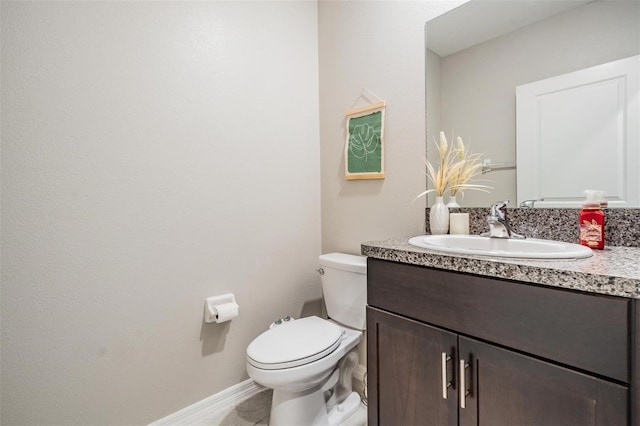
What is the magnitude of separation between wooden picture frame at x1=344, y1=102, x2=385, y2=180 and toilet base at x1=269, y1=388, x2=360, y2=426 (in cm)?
114

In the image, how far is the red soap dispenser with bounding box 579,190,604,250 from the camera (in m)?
0.94

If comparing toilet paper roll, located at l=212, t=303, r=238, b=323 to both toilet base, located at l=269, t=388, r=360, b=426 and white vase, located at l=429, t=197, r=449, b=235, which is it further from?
white vase, located at l=429, t=197, r=449, b=235

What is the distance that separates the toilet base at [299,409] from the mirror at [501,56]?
3.68ft

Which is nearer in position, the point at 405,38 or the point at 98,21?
the point at 98,21

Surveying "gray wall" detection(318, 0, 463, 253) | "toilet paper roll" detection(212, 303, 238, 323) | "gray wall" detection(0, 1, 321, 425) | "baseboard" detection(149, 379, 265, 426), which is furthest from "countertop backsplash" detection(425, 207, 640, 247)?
"baseboard" detection(149, 379, 265, 426)

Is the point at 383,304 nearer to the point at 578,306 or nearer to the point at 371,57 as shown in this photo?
the point at 578,306

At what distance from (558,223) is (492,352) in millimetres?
597

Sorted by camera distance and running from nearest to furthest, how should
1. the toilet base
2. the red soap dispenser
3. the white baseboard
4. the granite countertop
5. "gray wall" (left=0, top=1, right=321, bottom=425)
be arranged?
the granite countertop < the red soap dispenser < "gray wall" (left=0, top=1, right=321, bottom=425) < the toilet base < the white baseboard

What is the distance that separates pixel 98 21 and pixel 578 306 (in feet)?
6.11

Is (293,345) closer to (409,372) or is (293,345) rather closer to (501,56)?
(409,372)

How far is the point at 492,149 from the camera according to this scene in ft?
4.23

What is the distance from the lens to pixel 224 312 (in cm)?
149

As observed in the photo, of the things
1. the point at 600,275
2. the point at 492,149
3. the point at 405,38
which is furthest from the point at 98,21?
the point at 600,275

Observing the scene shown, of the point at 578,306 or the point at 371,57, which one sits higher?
the point at 371,57
